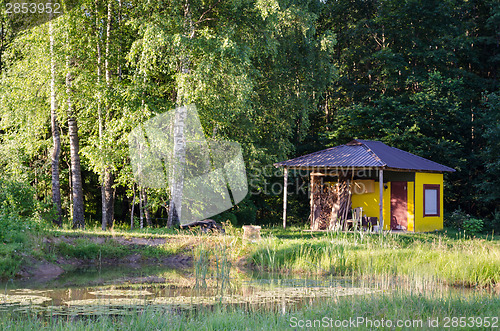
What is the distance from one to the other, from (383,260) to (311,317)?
4.71m

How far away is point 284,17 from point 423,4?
35.9 feet

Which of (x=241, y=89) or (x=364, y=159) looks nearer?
(x=241, y=89)

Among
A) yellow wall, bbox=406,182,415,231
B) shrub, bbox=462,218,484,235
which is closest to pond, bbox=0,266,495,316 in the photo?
yellow wall, bbox=406,182,415,231

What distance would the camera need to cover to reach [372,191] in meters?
19.1

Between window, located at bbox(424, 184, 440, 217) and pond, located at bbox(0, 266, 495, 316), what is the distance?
10340 millimetres

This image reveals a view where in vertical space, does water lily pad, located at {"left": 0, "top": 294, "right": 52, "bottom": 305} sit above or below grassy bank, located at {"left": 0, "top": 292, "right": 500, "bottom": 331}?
below

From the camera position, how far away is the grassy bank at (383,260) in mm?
9320

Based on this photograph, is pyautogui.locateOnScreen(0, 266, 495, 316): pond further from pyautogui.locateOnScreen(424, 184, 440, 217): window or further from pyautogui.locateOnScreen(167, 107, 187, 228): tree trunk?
pyautogui.locateOnScreen(424, 184, 440, 217): window

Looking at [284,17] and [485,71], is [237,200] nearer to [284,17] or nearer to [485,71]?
[284,17]

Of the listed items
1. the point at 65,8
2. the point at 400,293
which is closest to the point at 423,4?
the point at 65,8

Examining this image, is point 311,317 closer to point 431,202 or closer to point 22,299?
point 22,299

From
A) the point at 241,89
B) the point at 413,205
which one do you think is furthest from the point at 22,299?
the point at 413,205

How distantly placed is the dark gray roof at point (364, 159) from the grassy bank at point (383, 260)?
4545 mm

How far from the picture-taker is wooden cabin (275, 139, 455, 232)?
18.5 meters
